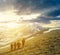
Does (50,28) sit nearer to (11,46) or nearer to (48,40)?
(48,40)

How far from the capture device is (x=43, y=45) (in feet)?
11.6

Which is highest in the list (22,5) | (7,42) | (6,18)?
(22,5)

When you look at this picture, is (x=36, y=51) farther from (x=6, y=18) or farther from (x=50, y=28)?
(x=6, y=18)

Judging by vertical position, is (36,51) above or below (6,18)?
below

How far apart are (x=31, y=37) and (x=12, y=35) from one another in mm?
363

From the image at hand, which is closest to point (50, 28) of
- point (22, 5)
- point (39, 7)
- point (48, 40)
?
point (48, 40)

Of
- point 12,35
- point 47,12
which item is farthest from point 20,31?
point 47,12

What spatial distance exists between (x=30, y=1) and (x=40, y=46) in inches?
35.0

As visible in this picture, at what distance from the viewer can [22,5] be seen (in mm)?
3594

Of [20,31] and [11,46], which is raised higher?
[20,31]

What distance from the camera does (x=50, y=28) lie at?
11.8ft

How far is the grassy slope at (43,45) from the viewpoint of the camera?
348 centimetres

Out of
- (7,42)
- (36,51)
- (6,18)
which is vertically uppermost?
(6,18)

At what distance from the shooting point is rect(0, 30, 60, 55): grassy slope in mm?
3479
